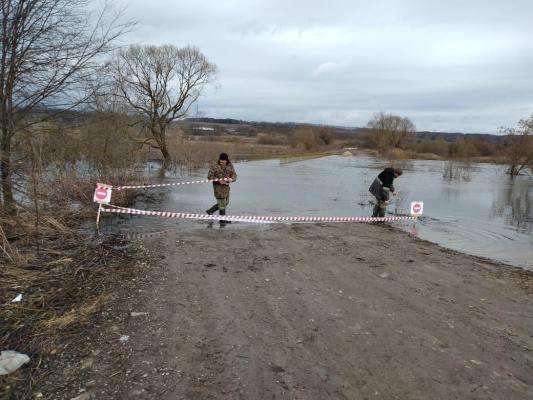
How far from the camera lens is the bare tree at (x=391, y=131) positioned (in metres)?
90.9

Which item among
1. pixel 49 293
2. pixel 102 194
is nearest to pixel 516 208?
pixel 102 194

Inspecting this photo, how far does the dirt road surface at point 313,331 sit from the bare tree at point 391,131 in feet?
279

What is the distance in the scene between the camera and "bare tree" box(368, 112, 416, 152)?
9088 centimetres

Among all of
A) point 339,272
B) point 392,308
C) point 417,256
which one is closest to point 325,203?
point 417,256

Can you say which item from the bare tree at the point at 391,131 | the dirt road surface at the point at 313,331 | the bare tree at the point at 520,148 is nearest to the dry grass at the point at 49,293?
the dirt road surface at the point at 313,331

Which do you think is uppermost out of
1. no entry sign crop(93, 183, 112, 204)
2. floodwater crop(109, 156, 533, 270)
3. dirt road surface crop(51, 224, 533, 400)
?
no entry sign crop(93, 183, 112, 204)

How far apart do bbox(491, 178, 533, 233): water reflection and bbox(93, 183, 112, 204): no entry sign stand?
13150mm

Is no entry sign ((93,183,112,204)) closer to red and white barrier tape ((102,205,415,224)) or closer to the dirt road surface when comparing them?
red and white barrier tape ((102,205,415,224))

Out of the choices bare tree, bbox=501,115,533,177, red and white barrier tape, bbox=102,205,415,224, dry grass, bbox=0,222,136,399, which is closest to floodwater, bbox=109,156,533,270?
red and white barrier tape, bbox=102,205,415,224

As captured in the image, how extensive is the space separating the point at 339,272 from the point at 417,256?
250cm

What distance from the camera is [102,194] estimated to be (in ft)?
33.6

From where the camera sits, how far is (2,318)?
17.0 ft

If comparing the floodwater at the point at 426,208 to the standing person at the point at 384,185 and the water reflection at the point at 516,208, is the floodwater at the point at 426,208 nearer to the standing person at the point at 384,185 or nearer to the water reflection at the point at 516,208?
the water reflection at the point at 516,208

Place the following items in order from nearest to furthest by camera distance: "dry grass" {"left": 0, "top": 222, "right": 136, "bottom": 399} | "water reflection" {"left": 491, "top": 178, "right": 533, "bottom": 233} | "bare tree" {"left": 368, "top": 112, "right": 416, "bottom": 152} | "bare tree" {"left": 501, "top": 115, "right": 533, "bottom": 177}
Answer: "dry grass" {"left": 0, "top": 222, "right": 136, "bottom": 399} → "water reflection" {"left": 491, "top": 178, "right": 533, "bottom": 233} → "bare tree" {"left": 501, "top": 115, "right": 533, "bottom": 177} → "bare tree" {"left": 368, "top": 112, "right": 416, "bottom": 152}
